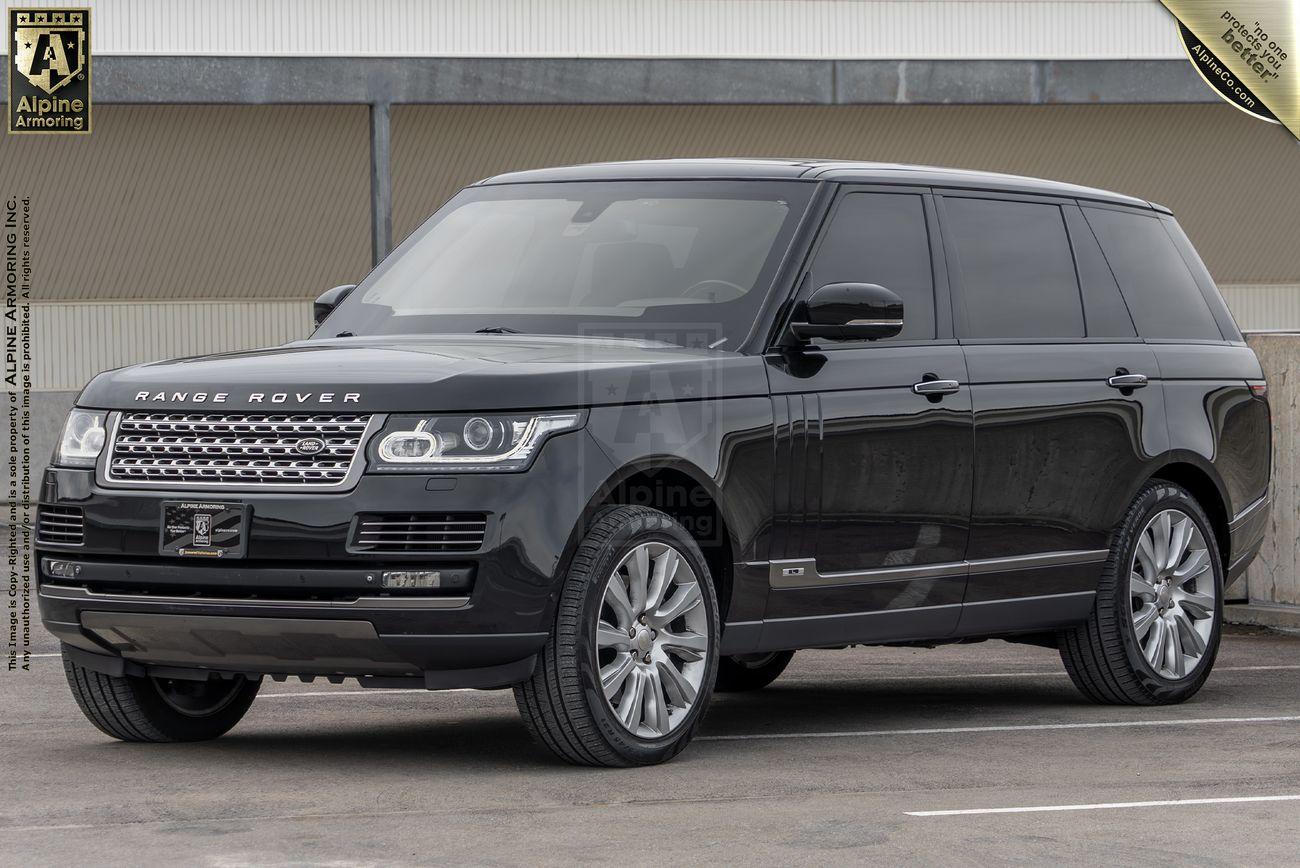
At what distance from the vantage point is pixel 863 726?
9.23 metres

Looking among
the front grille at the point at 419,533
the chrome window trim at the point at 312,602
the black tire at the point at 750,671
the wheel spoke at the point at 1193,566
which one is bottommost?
the black tire at the point at 750,671

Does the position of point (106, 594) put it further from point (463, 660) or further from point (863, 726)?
point (863, 726)

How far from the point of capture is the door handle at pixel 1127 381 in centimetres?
979

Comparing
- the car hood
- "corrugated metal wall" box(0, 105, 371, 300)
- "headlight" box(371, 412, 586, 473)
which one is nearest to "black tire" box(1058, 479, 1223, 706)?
the car hood

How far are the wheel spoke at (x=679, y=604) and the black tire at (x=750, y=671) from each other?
8.03 ft

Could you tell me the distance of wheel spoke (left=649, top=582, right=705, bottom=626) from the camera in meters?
7.87

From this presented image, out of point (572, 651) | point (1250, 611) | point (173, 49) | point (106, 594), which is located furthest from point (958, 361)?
point (173, 49)

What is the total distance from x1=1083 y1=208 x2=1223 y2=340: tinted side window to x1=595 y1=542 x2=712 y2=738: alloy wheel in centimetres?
309

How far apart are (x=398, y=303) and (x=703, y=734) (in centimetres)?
192

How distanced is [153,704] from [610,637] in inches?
69.4

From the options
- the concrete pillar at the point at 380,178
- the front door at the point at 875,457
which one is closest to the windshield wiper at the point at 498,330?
the front door at the point at 875,457

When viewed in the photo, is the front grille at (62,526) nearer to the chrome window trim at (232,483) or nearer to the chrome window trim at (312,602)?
the chrome window trim at (232,483)

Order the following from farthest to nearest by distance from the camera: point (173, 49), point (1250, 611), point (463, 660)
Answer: point (173, 49) → point (1250, 611) → point (463, 660)

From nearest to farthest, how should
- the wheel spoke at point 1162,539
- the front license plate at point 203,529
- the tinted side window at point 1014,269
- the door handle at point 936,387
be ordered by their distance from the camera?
the front license plate at point 203,529
the door handle at point 936,387
the tinted side window at point 1014,269
the wheel spoke at point 1162,539
